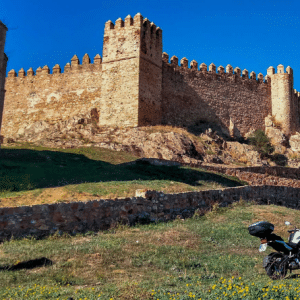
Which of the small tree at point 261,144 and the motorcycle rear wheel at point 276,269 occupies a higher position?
the small tree at point 261,144

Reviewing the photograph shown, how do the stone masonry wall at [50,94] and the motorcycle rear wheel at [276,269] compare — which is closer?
the motorcycle rear wheel at [276,269]

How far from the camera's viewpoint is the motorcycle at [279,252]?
17.0 ft

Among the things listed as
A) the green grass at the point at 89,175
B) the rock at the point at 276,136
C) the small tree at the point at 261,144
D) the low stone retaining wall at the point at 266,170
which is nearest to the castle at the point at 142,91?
the rock at the point at 276,136

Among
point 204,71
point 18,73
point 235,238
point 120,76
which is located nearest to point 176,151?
point 120,76

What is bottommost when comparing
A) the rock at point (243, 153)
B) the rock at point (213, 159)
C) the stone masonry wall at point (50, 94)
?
the rock at point (213, 159)

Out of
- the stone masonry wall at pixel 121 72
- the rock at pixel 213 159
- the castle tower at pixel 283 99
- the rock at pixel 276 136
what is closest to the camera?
the rock at pixel 213 159

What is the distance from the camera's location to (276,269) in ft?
17.3

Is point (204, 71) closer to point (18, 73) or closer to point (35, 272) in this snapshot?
point (18, 73)

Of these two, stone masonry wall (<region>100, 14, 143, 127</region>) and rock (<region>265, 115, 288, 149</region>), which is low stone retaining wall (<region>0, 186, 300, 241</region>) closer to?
stone masonry wall (<region>100, 14, 143, 127</region>)

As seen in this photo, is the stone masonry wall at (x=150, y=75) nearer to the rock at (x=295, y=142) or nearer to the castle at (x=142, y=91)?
the castle at (x=142, y=91)

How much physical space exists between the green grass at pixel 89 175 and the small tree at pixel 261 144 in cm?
1162

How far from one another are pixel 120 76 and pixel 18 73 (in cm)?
999

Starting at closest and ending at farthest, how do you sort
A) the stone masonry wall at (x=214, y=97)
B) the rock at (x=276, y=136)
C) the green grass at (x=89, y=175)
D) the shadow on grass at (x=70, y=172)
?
the green grass at (x=89, y=175)
the shadow on grass at (x=70, y=172)
the stone masonry wall at (x=214, y=97)
the rock at (x=276, y=136)

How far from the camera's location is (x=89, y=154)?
20438mm
